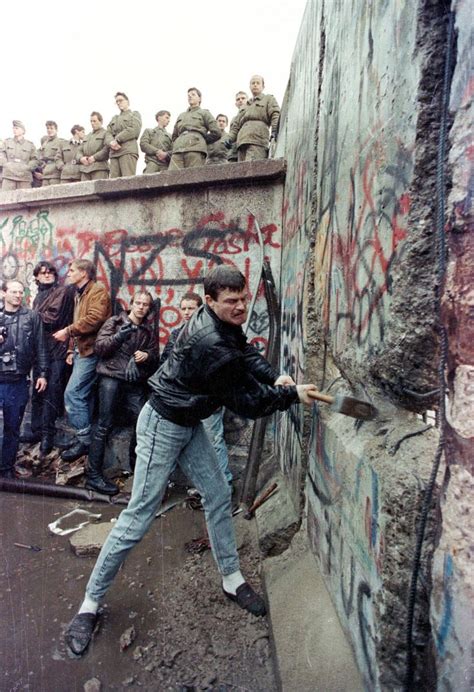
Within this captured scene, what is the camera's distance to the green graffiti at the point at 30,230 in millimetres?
5809

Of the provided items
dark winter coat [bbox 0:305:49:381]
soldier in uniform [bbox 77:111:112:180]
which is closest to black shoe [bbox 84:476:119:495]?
dark winter coat [bbox 0:305:49:381]

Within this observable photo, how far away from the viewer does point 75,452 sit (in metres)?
4.84

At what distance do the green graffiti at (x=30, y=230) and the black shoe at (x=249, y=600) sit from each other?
488 centimetres

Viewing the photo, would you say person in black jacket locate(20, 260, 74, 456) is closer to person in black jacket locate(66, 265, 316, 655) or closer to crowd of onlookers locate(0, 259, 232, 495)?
crowd of onlookers locate(0, 259, 232, 495)

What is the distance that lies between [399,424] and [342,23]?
2054 millimetres

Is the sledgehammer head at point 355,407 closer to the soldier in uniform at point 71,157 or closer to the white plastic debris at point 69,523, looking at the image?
the white plastic debris at point 69,523

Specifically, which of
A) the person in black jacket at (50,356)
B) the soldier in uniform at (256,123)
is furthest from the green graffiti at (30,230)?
the soldier in uniform at (256,123)

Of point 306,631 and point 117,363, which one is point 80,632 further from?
point 117,363

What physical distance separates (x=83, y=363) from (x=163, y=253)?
5.01 feet

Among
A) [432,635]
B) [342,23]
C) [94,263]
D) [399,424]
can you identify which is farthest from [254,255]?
[432,635]

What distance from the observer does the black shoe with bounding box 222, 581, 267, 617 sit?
2484 millimetres

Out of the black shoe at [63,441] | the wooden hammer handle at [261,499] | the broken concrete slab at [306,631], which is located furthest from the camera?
the black shoe at [63,441]

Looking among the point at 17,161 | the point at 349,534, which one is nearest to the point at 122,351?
the point at 349,534

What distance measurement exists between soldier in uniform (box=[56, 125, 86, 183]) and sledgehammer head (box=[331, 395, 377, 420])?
331 inches
